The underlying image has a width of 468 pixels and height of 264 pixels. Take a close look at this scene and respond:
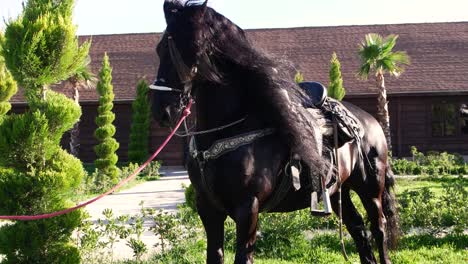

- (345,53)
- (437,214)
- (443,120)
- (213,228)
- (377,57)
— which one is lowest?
(437,214)

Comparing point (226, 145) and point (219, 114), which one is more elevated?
point (219, 114)

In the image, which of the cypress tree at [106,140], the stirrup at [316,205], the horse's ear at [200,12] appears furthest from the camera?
the cypress tree at [106,140]

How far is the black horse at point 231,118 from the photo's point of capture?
3717 mm

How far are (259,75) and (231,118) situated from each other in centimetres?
40

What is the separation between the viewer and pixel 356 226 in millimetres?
5863

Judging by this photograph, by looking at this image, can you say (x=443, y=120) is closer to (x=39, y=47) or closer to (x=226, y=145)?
(x=39, y=47)

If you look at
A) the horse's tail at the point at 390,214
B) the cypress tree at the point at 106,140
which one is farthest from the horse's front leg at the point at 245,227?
the cypress tree at the point at 106,140

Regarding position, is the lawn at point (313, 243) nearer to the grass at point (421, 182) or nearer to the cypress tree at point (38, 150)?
the cypress tree at point (38, 150)

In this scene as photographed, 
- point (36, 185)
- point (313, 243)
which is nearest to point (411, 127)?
point (313, 243)

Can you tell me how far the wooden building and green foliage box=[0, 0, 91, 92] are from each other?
18.7 meters

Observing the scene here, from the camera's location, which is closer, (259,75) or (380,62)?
(259,75)

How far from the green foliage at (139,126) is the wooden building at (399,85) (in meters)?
1.53

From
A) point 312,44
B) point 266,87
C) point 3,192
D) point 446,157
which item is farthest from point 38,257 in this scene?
point 312,44

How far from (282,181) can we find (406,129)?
22141mm
